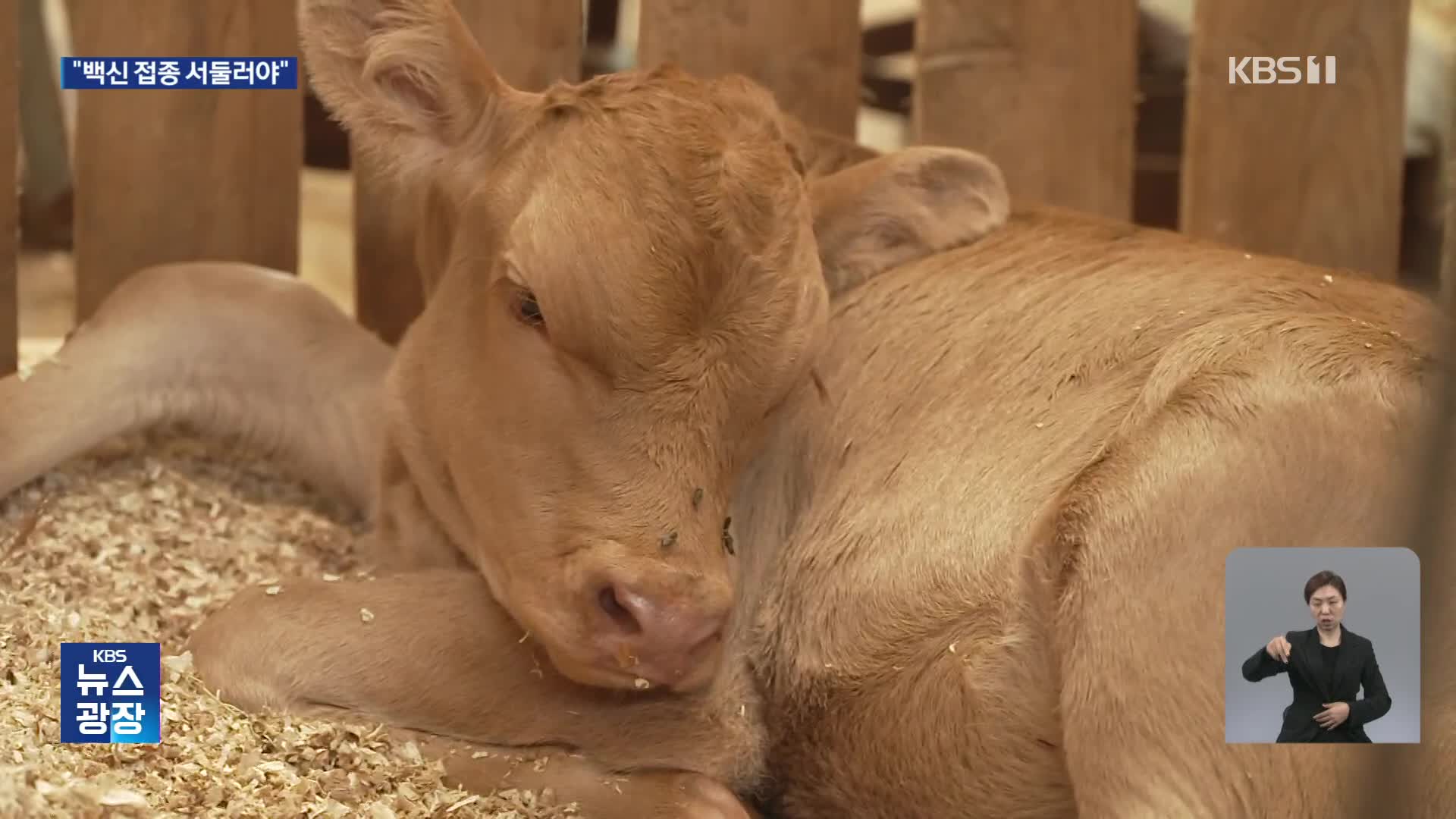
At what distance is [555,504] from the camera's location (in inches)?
99.3

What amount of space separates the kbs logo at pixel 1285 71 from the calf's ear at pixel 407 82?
1588 mm

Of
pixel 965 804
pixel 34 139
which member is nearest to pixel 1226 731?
pixel 965 804

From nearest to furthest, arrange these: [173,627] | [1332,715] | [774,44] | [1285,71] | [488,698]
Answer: [1332,715] → [488,698] → [173,627] → [1285,71] → [774,44]

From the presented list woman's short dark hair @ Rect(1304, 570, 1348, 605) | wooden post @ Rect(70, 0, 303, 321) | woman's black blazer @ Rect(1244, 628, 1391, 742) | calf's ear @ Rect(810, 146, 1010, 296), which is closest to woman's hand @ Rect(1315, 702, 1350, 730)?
woman's black blazer @ Rect(1244, 628, 1391, 742)

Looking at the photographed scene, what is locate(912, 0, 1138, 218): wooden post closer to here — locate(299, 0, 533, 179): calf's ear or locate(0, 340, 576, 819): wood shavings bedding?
locate(299, 0, 533, 179): calf's ear

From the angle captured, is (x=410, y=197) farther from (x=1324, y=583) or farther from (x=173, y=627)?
(x=1324, y=583)

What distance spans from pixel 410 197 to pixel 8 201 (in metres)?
0.90

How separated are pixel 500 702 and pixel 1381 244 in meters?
2.54

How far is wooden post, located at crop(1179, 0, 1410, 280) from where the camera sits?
365 centimetres

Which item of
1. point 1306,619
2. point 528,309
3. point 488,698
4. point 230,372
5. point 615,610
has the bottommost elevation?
point 488,698

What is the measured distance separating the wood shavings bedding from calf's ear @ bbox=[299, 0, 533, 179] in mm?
935
